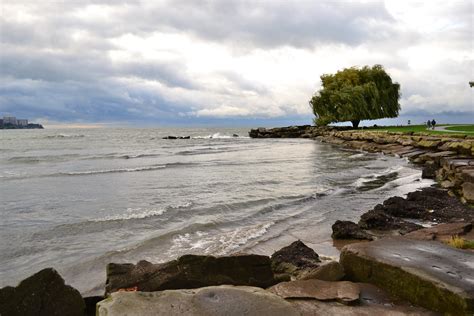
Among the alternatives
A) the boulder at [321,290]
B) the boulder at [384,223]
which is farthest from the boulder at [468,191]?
the boulder at [321,290]

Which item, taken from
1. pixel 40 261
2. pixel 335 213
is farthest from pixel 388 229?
pixel 40 261

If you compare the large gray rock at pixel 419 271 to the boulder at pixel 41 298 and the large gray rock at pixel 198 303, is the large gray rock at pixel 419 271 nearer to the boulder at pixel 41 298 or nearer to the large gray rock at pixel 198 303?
the large gray rock at pixel 198 303

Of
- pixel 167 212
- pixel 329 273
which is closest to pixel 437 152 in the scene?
pixel 167 212

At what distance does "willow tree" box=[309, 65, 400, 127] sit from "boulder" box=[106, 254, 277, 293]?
5602cm

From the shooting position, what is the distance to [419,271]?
5.12 m

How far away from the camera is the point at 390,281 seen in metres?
5.34

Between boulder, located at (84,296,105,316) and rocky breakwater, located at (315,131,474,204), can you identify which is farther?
rocky breakwater, located at (315,131,474,204)

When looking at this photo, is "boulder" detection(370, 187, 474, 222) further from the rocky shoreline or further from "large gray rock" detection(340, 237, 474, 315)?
"large gray rock" detection(340, 237, 474, 315)

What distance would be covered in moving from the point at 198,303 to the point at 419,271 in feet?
8.90

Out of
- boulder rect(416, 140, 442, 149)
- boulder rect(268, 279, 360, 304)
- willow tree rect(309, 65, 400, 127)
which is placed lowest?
boulder rect(268, 279, 360, 304)

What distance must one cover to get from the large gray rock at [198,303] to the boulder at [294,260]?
8.33ft

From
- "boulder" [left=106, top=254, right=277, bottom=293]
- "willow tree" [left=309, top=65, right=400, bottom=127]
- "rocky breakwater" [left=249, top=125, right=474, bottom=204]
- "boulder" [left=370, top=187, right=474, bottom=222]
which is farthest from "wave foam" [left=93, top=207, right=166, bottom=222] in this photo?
"willow tree" [left=309, top=65, right=400, bottom=127]

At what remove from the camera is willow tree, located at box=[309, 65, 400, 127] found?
59312mm

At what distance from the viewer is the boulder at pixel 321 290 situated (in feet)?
16.4
